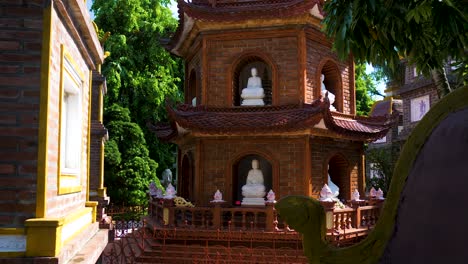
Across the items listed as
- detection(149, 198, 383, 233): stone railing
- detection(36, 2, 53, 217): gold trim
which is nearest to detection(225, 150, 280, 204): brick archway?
detection(149, 198, 383, 233): stone railing

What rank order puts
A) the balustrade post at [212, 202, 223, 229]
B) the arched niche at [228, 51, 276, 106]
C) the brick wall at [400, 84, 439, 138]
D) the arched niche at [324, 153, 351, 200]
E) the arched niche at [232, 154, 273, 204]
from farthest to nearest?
the brick wall at [400, 84, 439, 138], the arched niche at [324, 153, 351, 200], the arched niche at [232, 154, 273, 204], the arched niche at [228, 51, 276, 106], the balustrade post at [212, 202, 223, 229]

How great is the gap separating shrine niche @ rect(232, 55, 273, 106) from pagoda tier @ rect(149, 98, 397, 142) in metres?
0.94

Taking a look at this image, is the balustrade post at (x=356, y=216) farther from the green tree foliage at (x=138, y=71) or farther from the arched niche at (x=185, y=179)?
the green tree foliage at (x=138, y=71)

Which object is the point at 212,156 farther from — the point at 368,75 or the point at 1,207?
the point at 368,75

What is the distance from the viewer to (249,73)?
13805 millimetres

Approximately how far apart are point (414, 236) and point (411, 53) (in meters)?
3.75

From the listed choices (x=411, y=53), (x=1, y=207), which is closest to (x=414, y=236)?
(x=1, y=207)

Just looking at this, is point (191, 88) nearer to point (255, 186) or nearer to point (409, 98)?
point (255, 186)

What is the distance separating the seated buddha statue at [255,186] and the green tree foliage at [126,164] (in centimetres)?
975

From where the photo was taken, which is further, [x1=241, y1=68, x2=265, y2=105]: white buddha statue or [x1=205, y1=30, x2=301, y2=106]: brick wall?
[x1=241, y1=68, x2=265, y2=105]: white buddha statue

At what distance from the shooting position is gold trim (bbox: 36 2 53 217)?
3617 millimetres

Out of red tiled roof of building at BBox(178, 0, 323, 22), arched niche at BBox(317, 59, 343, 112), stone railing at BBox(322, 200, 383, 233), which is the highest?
red tiled roof of building at BBox(178, 0, 323, 22)

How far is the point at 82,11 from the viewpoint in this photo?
16.6ft

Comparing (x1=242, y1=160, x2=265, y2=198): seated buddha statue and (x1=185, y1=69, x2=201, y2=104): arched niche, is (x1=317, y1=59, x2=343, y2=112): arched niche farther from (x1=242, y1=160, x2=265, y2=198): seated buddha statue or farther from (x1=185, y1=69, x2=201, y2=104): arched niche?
(x1=185, y1=69, x2=201, y2=104): arched niche
